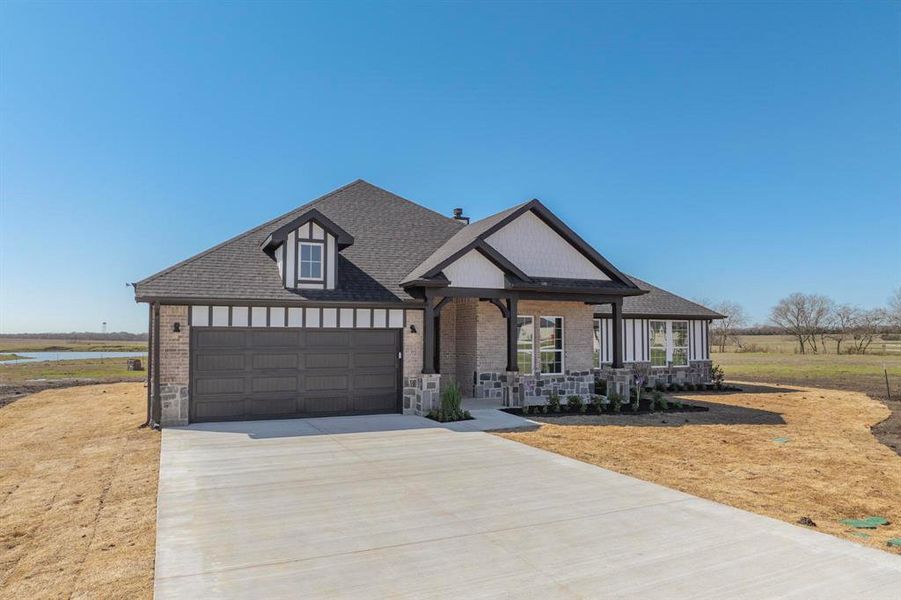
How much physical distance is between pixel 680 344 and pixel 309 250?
16450 millimetres

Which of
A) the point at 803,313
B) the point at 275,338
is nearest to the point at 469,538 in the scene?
the point at 275,338

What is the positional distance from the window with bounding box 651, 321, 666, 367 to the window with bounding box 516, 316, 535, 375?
788 cm

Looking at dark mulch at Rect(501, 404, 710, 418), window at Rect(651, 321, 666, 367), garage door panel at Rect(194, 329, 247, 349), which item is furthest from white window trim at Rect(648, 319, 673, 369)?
garage door panel at Rect(194, 329, 247, 349)

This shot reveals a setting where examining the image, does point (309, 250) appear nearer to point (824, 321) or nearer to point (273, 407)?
point (273, 407)

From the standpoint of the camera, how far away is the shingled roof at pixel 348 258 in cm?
1252

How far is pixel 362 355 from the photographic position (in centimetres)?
1360

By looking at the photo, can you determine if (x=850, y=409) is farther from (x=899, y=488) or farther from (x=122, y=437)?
(x=122, y=437)

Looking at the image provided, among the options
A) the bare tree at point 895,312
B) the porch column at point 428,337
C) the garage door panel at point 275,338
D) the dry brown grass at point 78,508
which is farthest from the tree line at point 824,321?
the dry brown grass at point 78,508

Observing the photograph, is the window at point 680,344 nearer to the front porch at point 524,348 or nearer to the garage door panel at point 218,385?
the front porch at point 524,348

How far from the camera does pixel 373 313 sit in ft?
45.1

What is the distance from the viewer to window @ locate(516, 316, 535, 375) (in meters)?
16.4

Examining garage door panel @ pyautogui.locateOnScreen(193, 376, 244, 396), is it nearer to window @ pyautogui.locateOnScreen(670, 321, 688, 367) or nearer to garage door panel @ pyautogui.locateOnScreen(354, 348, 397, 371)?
garage door panel @ pyautogui.locateOnScreen(354, 348, 397, 371)

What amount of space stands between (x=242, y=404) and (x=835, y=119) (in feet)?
71.5

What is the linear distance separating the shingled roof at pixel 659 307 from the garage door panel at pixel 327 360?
11.1 metres
